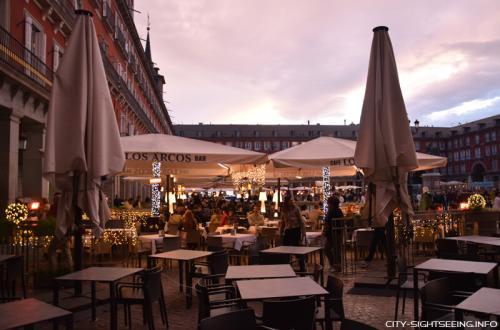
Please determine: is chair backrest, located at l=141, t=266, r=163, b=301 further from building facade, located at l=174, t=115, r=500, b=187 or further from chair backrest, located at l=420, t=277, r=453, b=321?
building facade, located at l=174, t=115, r=500, b=187

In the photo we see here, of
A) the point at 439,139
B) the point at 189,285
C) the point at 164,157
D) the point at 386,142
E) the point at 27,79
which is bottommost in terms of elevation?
the point at 189,285

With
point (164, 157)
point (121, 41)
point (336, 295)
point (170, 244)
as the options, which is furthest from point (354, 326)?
point (121, 41)

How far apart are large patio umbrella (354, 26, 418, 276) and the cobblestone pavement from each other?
1.17 meters

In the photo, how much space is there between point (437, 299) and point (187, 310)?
3.93 metres

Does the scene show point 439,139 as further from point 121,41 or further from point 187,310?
point 187,310

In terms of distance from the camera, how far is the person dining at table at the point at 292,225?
980 cm

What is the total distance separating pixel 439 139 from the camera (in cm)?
10531

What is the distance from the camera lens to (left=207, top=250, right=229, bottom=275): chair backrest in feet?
23.1

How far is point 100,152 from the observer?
6016 millimetres

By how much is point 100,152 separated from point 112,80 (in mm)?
25554

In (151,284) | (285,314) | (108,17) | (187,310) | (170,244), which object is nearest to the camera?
(285,314)

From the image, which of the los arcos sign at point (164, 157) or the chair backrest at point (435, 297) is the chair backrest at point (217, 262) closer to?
the los arcos sign at point (164, 157)

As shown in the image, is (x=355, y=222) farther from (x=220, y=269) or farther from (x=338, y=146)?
(x=220, y=269)

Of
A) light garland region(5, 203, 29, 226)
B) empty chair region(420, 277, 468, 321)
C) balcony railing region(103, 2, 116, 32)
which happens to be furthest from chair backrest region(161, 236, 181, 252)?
balcony railing region(103, 2, 116, 32)
